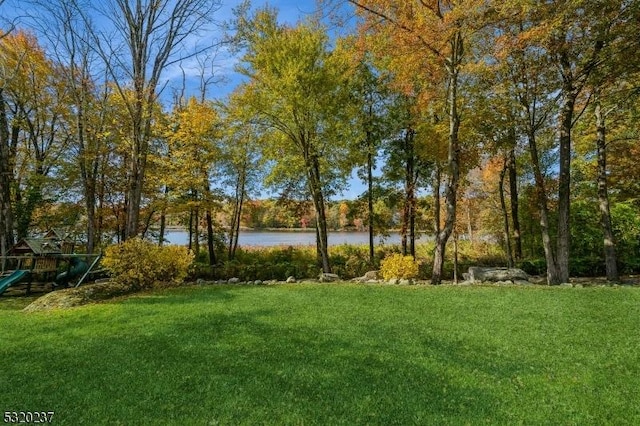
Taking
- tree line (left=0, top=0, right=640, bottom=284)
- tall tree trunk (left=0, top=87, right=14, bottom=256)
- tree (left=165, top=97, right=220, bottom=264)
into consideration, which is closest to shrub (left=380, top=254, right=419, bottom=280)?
tree line (left=0, top=0, right=640, bottom=284)

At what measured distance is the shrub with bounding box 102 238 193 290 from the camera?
8.83m

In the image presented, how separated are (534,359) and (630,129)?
488 inches

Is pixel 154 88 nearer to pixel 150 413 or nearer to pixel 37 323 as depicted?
pixel 37 323

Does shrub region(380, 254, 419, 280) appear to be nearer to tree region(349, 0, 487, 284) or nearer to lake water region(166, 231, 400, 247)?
tree region(349, 0, 487, 284)

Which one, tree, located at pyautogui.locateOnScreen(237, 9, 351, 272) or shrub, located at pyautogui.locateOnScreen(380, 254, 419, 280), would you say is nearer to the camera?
shrub, located at pyautogui.locateOnScreen(380, 254, 419, 280)

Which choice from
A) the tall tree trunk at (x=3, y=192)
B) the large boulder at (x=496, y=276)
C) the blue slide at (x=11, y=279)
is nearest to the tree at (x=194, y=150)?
the tall tree trunk at (x=3, y=192)

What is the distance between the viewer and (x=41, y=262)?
10430mm

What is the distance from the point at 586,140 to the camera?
46.5 ft

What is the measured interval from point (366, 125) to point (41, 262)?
11.4 metres

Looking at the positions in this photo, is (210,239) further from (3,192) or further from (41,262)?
(3,192)

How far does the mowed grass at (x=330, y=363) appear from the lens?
9.55ft

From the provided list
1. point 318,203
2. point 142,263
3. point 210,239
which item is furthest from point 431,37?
point 210,239

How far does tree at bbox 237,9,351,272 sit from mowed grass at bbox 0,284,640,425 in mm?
7190

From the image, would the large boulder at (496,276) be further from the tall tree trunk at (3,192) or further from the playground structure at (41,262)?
the tall tree trunk at (3,192)
